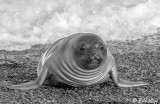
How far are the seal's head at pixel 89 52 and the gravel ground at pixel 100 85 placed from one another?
1.29 ft

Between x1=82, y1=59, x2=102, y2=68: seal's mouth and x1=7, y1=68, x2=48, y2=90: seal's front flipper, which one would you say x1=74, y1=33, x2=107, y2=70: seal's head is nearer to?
x1=82, y1=59, x2=102, y2=68: seal's mouth

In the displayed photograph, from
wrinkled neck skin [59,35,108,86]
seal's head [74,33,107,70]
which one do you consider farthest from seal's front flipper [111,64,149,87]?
seal's head [74,33,107,70]

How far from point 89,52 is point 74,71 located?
1.31ft

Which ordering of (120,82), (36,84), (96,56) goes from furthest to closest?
(120,82)
(36,84)
(96,56)

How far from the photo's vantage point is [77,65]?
5277 millimetres

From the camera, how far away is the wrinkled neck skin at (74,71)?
5.31 m

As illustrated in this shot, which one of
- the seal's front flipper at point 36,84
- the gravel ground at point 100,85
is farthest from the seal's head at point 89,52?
the seal's front flipper at point 36,84

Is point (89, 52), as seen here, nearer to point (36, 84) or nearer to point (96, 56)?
point (96, 56)

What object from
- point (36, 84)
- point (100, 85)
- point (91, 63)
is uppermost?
point (91, 63)

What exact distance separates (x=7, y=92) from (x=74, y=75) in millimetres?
893

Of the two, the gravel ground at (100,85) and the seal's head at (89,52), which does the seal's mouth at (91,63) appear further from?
the gravel ground at (100,85)

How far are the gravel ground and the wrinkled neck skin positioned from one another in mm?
111

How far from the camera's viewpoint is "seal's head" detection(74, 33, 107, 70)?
506cm

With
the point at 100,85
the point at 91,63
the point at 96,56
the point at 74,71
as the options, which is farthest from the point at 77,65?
the point at 100,85
